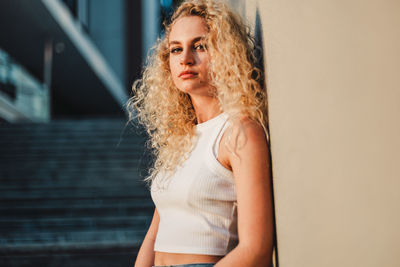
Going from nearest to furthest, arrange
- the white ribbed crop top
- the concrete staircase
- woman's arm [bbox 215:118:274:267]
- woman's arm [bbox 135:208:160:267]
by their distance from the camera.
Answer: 1. woman's arm [bbox 215:118:274:267]
2. the white ribbed crop top
3. woman's arm [bbox 135:208:160:267]
4. the concrete staircase

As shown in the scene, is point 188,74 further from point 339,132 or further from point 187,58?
point 339,132

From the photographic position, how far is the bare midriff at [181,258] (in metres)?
1.33

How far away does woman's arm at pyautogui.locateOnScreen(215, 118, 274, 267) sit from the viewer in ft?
3.84

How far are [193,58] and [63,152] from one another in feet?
21.5

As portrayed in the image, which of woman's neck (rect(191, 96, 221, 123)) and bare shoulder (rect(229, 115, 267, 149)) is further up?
woman's neck (rect(191, 96, 221, 123))

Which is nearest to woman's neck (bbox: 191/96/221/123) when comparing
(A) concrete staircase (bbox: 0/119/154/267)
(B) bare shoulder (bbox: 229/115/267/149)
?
(B) bare shoulder (bbox: 229/115/267/149)

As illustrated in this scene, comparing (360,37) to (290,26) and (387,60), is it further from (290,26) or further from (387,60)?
(290,26)

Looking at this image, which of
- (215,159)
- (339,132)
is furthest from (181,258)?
(339,132)

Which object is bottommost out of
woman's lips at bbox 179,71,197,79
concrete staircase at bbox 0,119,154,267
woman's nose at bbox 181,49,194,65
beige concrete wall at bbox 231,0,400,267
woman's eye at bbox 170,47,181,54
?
concrete staircase at bbox 0,119,154,267

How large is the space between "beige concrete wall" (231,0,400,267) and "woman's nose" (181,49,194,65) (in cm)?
46

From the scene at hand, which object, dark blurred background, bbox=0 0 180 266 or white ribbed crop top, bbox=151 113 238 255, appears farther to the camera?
dark blurred background, bbox=0 0 180 266

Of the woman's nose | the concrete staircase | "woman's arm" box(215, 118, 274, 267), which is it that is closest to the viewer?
"woman's arm" box(215, 118, 274, 267)

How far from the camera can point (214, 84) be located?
1543 mm

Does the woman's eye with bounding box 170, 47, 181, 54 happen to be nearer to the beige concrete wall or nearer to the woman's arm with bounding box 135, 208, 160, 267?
the beige concrete wall
